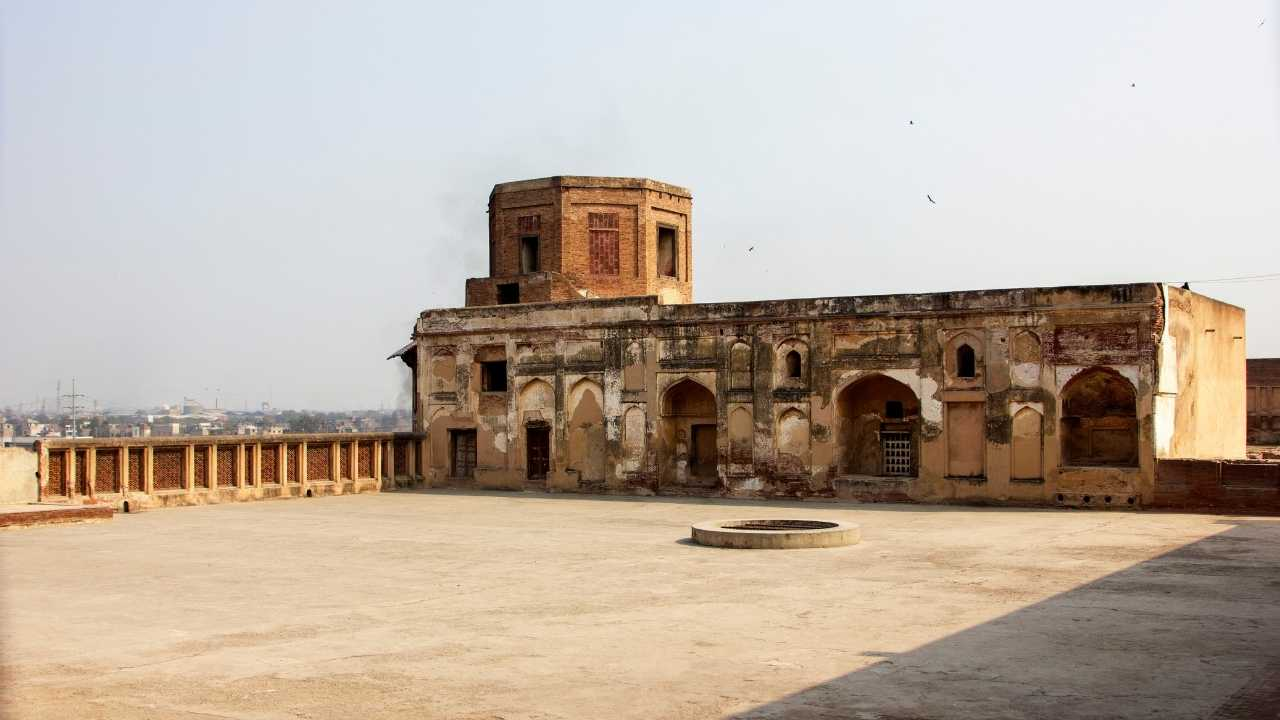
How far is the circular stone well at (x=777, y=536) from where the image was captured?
1664cm

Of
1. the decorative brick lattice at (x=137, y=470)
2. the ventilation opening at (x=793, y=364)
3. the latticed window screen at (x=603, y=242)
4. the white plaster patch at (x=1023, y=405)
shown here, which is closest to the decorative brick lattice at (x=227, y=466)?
the decorative brick lattice at (x=137, y=470)

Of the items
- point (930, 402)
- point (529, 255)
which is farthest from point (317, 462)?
point (930, 402)

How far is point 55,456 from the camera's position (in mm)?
22344

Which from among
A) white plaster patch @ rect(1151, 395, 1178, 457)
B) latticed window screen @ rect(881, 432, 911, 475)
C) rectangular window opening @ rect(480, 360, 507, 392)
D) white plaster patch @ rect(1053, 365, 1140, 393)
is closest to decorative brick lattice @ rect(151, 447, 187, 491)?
rectangular window opening @ rect(480, 360, 507, 392)

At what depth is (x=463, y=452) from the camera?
30766 millimetres

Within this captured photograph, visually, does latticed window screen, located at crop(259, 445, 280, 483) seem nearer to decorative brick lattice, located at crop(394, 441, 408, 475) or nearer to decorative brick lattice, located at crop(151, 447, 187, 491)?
decorative brick lattice, located at crop(151, 447, 187, 491)

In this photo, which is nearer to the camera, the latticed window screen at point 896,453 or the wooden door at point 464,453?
the latticed window screen at point 896,453

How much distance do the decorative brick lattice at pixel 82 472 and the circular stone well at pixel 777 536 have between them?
39.4ft

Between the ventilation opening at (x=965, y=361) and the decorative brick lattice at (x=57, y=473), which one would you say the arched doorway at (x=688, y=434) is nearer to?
the ventilation opening at (x=965, y=361)

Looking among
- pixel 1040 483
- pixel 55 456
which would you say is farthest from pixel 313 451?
pixel 1040 483

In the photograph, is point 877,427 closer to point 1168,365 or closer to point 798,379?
point 798,379

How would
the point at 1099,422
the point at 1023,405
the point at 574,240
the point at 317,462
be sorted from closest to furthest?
the point at 1023,405, the point at 1099,422, the point at 317,462, the point at 574,240

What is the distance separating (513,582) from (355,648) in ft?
12.8

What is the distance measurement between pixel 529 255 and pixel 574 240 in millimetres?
1575
